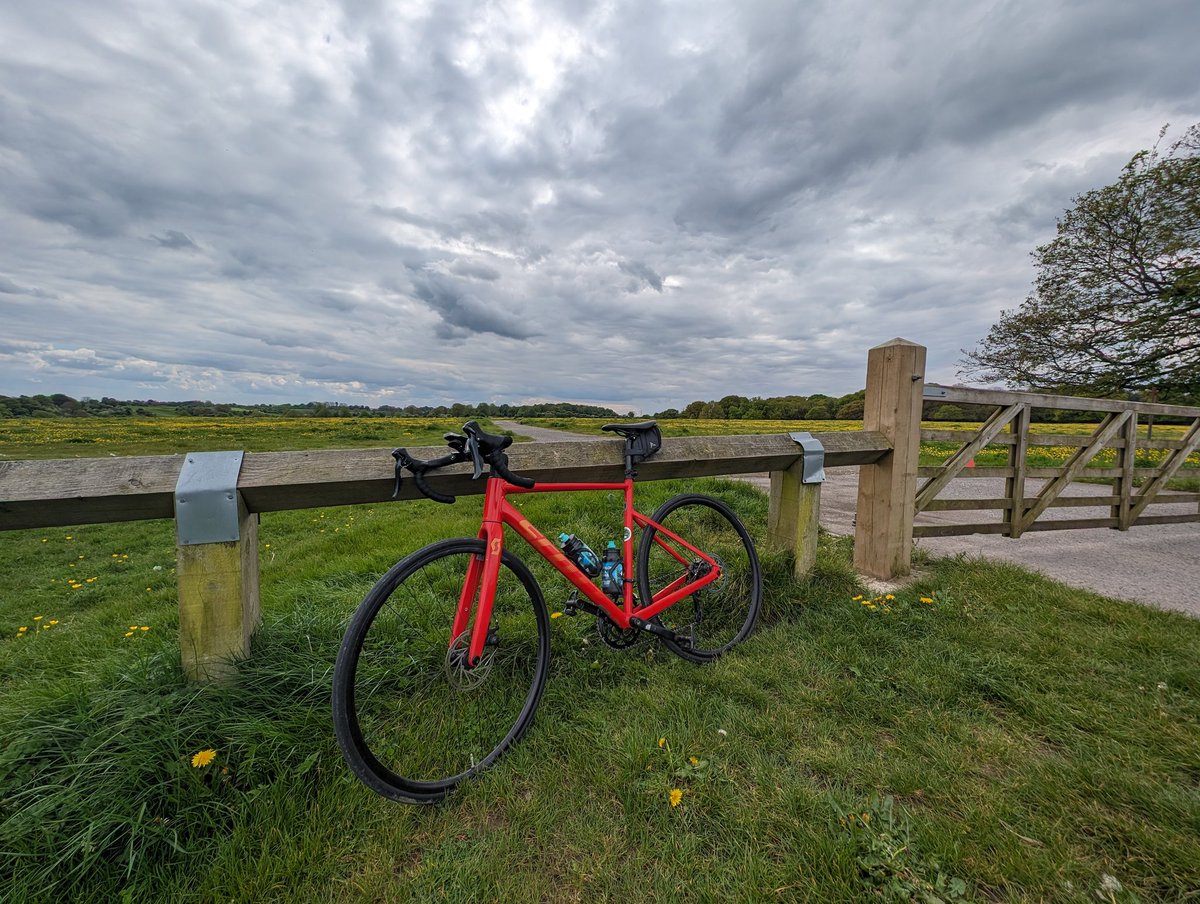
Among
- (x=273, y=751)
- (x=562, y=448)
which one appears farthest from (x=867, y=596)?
(x=273, y=751)

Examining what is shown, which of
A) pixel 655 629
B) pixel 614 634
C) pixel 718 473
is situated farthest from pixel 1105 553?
pixel 614 634

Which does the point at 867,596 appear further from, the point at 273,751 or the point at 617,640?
the point at 273,751

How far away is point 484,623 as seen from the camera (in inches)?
83.9

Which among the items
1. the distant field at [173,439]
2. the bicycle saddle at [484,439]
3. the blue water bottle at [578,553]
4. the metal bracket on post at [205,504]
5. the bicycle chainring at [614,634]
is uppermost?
the bicycle saddle at [484,439]

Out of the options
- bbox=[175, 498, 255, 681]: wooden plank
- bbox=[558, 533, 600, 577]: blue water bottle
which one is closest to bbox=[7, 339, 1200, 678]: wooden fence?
bbox=[175, 498, 255, 681]: wooden plank

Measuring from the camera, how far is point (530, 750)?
2141mm

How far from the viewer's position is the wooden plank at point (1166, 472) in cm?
600

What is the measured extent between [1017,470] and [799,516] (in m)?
3.08

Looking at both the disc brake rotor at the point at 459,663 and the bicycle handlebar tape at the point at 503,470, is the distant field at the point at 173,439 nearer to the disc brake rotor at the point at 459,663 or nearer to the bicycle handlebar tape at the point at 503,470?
the bicycle handlebar tape at the point at 503,470

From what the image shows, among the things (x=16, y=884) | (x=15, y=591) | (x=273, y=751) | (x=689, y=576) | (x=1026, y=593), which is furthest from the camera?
(x=15, y=591)

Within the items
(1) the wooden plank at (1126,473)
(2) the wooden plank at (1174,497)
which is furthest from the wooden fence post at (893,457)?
(2) the wooden plank at (1174,497)

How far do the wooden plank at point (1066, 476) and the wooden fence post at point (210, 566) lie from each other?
677 centimetres

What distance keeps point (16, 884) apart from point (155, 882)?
34cm

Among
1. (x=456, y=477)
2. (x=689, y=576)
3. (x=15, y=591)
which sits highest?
(x=456, y=477)
